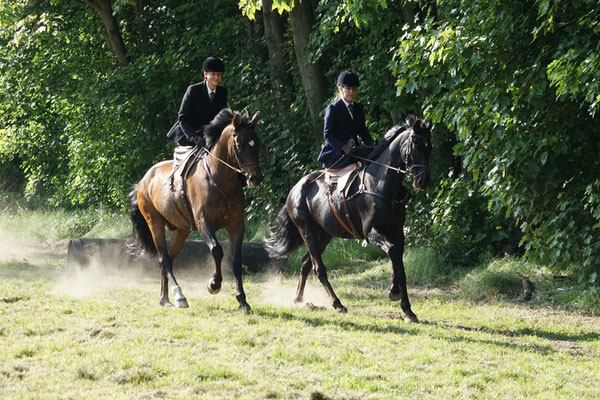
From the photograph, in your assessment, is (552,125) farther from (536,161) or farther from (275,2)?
(275,2)

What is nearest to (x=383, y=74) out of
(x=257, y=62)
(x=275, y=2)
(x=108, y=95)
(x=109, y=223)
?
(x=275, y=2)

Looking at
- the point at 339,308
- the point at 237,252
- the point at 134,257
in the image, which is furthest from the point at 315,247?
the point at 134,257

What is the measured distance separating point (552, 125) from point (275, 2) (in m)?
4.58

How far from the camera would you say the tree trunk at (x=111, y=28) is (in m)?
21.9

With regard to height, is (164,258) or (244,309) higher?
(164,258)

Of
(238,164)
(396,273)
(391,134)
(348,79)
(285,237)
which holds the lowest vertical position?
(396,273)

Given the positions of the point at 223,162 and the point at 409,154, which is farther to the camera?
the point at 223,162

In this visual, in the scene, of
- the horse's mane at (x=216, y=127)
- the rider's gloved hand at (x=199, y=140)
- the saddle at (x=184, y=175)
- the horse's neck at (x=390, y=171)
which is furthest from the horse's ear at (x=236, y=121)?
the horse's neck at (x=390, y=171)

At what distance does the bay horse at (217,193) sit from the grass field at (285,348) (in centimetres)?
58

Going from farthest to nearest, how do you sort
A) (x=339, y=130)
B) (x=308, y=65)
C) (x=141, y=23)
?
(x=141, y=23) < (x=308, y=65) < (x=339, y=130)

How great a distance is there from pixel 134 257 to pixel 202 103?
4661 millimetres

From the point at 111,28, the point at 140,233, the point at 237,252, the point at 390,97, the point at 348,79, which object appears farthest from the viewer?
the point at 111,28

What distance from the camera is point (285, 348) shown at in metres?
7.43

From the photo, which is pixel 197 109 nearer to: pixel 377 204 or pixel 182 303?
pixel 182 303
